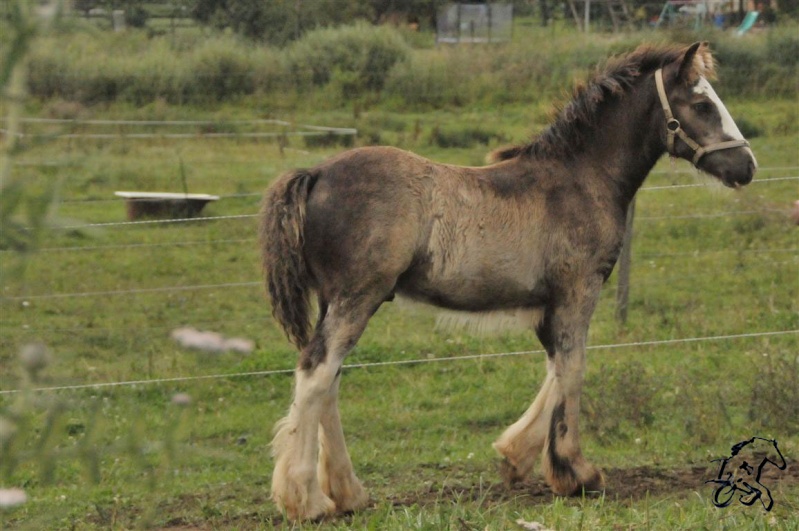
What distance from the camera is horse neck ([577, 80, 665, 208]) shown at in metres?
6.01

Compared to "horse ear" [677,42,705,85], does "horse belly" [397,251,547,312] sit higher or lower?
lower

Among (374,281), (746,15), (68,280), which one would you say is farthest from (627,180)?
(746,15)

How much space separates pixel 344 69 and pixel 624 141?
42.0 feet

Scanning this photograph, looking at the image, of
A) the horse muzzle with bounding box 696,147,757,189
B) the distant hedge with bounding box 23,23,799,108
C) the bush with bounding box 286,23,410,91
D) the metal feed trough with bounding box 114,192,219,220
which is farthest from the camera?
the bush with bounding box 286,23,410,91

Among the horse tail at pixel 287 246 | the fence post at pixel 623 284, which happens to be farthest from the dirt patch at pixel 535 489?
the fence post at pixel 623 284

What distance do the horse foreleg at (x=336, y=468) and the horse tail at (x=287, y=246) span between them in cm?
43

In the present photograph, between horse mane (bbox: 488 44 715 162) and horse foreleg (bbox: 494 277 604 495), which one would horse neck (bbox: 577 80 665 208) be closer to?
horse mane (bbox: 488 44 715 162)

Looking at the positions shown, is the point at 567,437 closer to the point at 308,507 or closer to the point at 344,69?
the point at 308,507

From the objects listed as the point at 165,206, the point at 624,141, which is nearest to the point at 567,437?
the point at 624,141

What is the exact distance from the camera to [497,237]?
5.66 m

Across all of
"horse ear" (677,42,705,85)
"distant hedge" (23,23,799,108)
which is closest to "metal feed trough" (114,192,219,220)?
"distant hedge" (23,23,799,108)

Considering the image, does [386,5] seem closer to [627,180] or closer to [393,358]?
[393,358]
